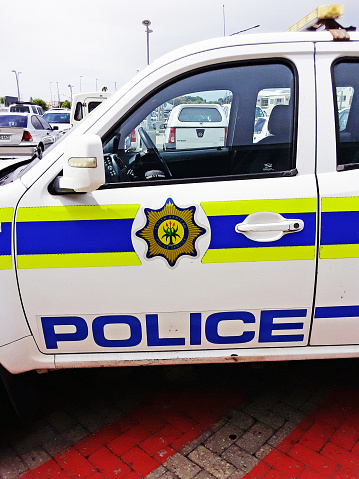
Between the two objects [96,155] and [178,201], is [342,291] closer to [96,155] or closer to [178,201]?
[178,201]

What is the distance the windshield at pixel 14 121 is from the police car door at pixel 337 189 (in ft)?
35.8

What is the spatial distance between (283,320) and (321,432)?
792mm

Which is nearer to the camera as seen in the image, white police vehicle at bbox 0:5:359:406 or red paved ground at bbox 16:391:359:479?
white police vehicle at bbox 0:5:359:406

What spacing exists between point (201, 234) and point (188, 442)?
3.87 ft

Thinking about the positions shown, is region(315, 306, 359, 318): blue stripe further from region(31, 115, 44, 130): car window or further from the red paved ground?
region(31, 115, 44, 130): car window

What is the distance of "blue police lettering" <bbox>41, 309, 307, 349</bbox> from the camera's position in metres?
2.00

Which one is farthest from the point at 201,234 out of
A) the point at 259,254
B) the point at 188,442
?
the point at 188,442

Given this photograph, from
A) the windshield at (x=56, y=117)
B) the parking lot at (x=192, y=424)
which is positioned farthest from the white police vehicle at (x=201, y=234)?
the windshield at (x=56, y=117)

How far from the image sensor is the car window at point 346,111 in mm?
1983

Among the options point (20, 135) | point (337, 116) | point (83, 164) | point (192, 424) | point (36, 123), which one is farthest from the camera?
point (36, 123)

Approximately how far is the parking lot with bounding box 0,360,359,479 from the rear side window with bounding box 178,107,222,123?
1.67m

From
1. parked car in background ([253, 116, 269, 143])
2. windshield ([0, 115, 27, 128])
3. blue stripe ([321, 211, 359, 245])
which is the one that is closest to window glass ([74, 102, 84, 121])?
windshield ([0, 115, 27, 128])

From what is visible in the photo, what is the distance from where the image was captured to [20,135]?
10.3m

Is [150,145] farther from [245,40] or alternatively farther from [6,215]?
[6,215]
